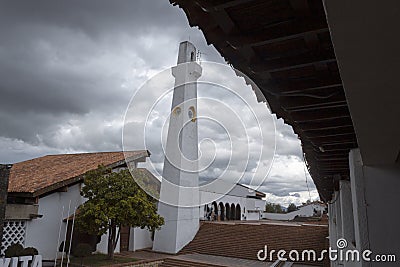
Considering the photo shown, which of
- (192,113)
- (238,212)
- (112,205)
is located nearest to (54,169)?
(112,205)

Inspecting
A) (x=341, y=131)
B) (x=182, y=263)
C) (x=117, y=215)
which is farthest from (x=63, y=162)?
(x=341, y=131)

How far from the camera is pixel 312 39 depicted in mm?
1424

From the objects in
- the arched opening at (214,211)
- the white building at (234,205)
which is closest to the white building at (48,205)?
the white building at (234,205)

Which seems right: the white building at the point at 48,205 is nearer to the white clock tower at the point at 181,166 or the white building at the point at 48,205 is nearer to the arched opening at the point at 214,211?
the white clock tower at the point at 181,166

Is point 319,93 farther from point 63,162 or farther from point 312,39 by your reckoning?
point 63,162

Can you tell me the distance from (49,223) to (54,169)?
9.47 ft

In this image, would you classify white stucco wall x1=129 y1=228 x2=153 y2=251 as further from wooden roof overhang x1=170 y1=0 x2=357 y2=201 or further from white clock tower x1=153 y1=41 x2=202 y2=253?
wooden roof overhang x1=170 y1=0 x2=357 y2=201

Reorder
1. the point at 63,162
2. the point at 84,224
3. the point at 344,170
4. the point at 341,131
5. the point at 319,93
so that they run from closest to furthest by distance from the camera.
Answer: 1. the point at 319,93
2. the point at 341,131
3. the point at 344,170
4. the point at 84,224
5. the point at 63,162

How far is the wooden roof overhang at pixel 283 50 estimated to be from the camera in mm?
1278

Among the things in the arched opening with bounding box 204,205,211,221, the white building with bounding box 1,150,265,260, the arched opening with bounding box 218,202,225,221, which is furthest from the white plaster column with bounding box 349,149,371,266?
the arched opening with bounding box 218,202,225,221

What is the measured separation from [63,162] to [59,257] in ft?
15.3

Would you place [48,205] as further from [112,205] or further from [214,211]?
[214,211]

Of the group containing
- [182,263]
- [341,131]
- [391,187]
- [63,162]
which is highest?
[63,162]

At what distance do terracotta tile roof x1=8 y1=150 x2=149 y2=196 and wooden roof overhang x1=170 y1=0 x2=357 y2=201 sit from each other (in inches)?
376
